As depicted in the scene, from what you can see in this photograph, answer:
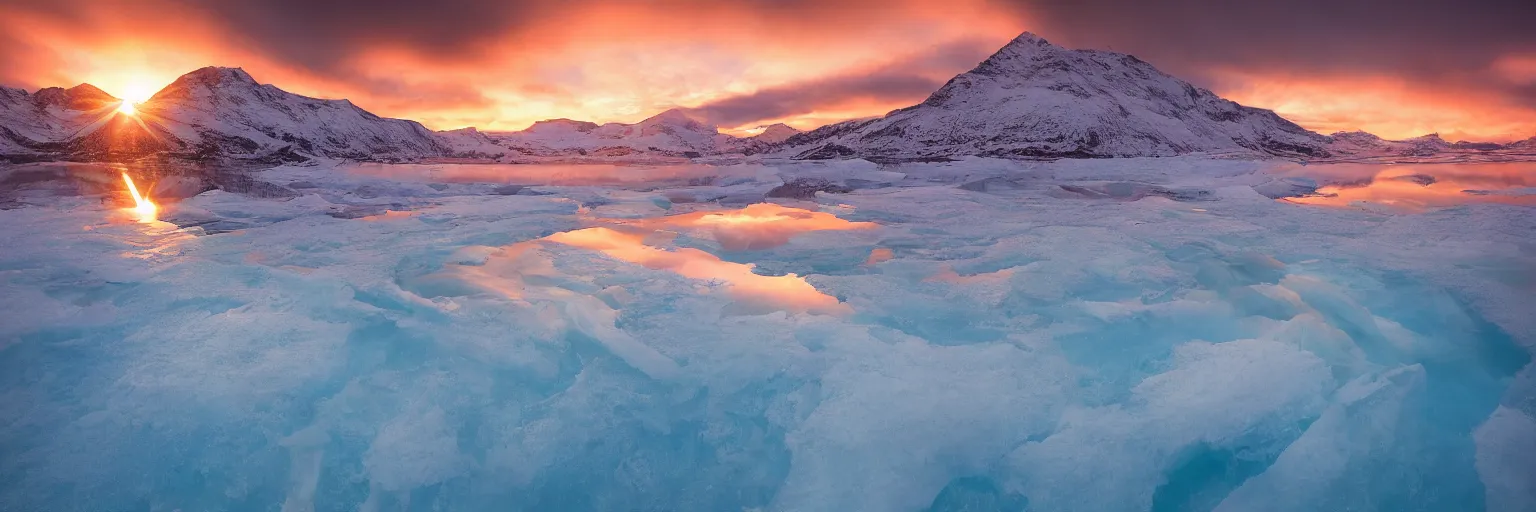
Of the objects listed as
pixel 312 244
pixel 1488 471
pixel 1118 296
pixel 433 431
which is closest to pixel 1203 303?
pixel 1118 296

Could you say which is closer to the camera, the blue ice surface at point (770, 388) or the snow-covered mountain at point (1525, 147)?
the blue ice surface at point (770, 388)

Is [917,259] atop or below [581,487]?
atop

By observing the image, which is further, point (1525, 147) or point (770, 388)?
point (1525, 147)

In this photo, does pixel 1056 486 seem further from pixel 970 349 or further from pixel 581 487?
pixel 581 487

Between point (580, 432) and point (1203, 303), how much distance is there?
370 centimetres

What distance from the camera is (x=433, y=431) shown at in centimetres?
272

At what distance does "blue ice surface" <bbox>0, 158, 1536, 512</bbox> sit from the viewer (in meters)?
2.53

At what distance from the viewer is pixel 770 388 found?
3006mm

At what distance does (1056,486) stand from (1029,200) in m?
9.64

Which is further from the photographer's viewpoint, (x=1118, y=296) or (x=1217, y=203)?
(x=1217, y=203)

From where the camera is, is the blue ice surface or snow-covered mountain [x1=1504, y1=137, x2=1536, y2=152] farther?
snow-covered mountain [x1=1504, y1=137, x2=1536, y2=152]

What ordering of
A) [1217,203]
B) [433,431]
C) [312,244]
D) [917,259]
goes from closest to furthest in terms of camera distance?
[433,431]
[917,259]
[312,244]
[1217,203]

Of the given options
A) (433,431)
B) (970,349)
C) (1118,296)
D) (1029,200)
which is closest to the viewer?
(433,431)

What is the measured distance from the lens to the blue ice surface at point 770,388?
2.53 meters
